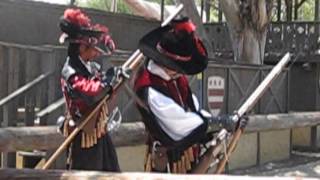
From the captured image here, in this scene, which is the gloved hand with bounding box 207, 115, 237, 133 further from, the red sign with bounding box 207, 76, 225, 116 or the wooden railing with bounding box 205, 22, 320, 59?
the wooden railing with bounding box 205, 22, 320, 59

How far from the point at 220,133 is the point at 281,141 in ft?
29.3

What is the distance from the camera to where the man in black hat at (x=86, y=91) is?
Answer: 495cm

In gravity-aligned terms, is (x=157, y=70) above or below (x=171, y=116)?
above

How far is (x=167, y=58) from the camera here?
495 centimetres

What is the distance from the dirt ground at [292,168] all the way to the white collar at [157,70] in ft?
20.7

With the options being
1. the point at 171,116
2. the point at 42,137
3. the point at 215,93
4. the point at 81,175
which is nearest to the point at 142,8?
the point at 215,93

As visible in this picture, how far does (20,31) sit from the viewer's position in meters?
12.9

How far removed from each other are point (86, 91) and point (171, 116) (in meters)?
0.59

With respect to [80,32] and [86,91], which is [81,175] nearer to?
[86,91]

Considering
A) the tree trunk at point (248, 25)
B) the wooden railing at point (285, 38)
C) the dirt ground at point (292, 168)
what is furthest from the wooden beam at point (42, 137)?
the wooden railing at point (285, 38)

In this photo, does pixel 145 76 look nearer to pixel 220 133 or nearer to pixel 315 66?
pixel 220 133

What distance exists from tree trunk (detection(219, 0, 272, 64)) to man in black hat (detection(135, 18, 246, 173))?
32.2ft

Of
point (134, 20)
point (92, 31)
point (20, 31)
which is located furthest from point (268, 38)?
point (92, 31)

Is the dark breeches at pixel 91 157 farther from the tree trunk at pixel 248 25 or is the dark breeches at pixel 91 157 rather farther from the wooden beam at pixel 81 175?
the tree trunk at pixel 248 25
